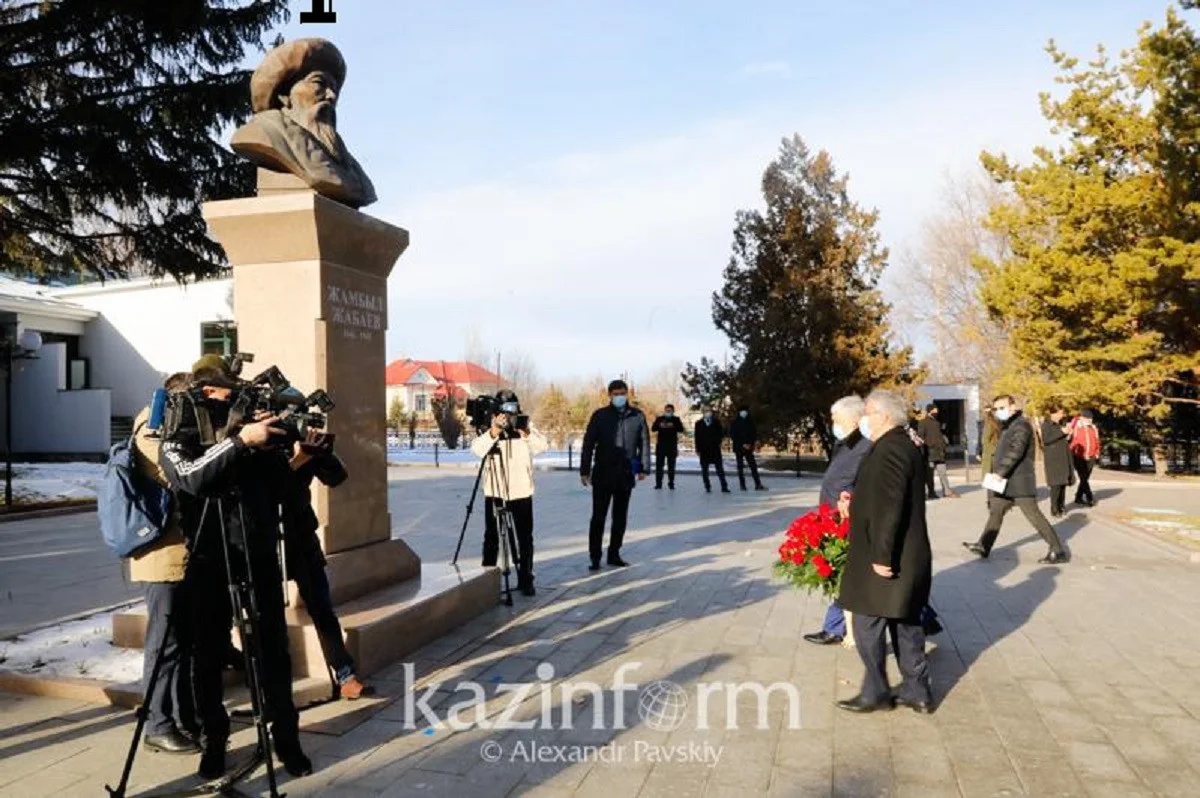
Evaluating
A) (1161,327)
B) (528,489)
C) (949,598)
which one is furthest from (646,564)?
(1161,327)

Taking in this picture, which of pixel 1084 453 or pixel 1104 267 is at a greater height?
pixel 1104 267

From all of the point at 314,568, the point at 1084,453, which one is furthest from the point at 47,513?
the point at 1084,453

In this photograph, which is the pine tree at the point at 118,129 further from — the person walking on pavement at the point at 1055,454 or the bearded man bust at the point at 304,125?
the person walking on pavement at the point at 1055,454

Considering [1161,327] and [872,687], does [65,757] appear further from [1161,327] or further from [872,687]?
[1161,327]

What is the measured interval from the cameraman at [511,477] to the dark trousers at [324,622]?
2738 millimetres

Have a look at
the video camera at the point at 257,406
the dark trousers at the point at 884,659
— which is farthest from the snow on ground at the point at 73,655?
the dark trousers at the point at 884,659

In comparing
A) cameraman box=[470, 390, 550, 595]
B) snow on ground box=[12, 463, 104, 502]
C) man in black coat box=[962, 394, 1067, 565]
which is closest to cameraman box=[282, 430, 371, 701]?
cameraman box=[470, 390, 550, 595]

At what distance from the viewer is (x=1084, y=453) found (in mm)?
15062

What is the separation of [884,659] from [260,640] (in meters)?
3.33

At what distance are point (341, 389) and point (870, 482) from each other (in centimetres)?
360

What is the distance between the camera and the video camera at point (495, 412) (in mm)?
7375

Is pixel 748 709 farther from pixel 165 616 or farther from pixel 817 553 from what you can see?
pixel 165 616

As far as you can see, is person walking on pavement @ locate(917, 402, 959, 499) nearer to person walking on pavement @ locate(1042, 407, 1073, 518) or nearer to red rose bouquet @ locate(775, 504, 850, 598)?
person walking on pavement @ locate(1042, 407, 1073, 518)

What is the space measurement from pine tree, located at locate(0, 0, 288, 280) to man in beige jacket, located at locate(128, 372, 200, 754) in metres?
11.2
